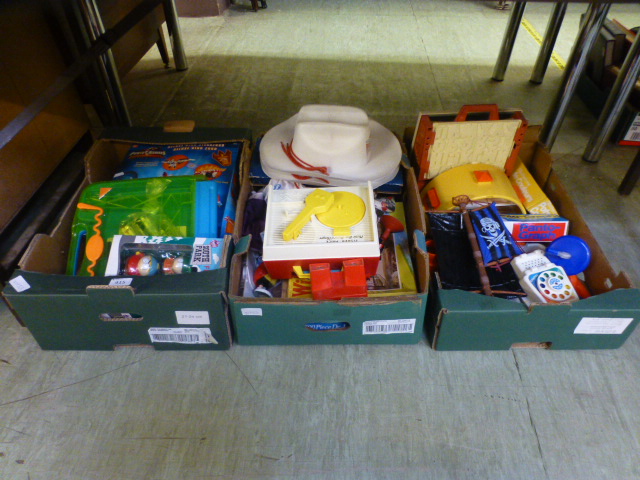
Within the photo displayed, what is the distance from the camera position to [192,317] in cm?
93

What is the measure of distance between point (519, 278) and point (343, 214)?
45 centimetres

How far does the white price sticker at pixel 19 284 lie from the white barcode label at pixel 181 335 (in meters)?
0.26

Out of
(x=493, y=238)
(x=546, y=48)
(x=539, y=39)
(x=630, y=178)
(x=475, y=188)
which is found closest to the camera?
(x=493, y=238)

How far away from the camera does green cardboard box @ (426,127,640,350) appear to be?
90cm

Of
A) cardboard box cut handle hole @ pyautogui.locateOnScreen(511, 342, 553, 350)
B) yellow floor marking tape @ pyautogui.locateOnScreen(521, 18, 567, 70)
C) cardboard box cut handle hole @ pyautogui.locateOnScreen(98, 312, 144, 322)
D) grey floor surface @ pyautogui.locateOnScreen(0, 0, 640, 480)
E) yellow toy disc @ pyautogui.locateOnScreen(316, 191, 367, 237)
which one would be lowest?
yellow floor marking tape @ pyautogui.locateOnScreen(521, 18, 567, 70)

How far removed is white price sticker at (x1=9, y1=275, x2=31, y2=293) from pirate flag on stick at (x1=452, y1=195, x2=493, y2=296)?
97 centimetres

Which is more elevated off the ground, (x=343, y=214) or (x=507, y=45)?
(x=343, y=214)

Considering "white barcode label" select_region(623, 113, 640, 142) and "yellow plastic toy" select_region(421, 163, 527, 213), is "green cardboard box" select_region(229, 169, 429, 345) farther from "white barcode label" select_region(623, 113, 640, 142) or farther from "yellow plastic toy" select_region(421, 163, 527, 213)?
"white barcode label" select_region(623, 113, 640, 142)

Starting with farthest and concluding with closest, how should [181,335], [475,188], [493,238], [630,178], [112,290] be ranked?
1. [630,178]
2. [475,188]
3. [493,238]
4. [181,335]
5. [112,290]

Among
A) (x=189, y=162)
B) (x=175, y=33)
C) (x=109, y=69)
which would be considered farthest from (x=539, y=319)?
(x=175, y=33)

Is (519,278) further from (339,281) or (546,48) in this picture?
(546,48)

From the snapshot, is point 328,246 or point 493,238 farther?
point 493,238

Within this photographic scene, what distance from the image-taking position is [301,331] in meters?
0.98

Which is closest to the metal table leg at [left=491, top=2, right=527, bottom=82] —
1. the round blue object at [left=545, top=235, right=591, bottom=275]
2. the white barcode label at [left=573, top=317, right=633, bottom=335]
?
the round blue object at [left=545, top=235, right=591, bottom=275]
